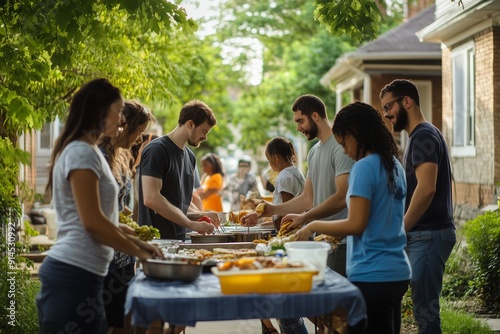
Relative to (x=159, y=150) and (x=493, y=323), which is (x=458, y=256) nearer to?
(x=493, y=323)

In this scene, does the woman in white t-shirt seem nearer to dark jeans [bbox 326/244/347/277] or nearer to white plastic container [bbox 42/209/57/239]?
dark jeans [bbox 326/244/347/277]

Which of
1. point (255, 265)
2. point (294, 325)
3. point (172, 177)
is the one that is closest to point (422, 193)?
point (255, 265)

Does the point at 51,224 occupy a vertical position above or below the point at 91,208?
below

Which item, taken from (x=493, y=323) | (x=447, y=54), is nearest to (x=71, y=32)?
(x=493, y=323)

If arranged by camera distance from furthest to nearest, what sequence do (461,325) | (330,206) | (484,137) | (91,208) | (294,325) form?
(484,137), (461,325), (294,325), (330,206), (91,208)

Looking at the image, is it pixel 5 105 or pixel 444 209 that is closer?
pixel 444 209

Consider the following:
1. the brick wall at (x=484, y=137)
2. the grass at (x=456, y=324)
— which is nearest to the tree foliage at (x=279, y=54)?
the brick wall at (x=484, y=137)

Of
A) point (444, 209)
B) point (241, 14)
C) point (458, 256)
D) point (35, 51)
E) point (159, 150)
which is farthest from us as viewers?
point (241, 14)

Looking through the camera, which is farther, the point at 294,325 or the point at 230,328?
the point at 230,328

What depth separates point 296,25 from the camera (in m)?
40.5

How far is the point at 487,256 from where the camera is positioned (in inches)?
400

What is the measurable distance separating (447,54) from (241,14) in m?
22.8

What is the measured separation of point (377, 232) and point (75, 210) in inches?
Result: 67.6

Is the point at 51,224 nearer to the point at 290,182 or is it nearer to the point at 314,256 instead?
the point at 290,182
